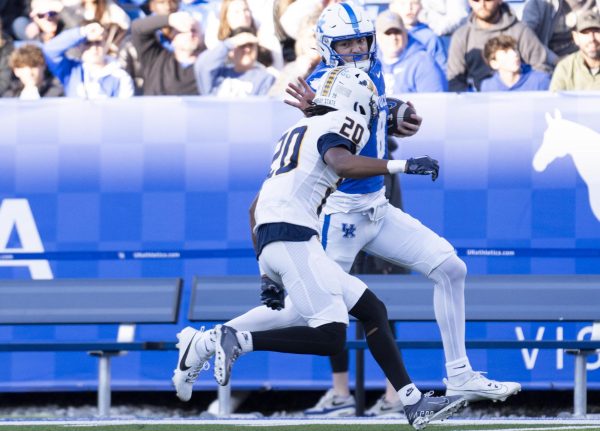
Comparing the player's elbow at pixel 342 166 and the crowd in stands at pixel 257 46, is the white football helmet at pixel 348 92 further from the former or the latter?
the crowd in stands at pixel 257 46

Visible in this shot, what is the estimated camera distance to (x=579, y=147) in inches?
290

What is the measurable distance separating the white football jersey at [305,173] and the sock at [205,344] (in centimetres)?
50

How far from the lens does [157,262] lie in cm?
770

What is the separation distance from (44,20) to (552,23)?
11.1ft

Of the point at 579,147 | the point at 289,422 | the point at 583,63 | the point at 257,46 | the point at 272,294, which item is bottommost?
the point at 289,422

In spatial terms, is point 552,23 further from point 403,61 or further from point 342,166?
point 342,166

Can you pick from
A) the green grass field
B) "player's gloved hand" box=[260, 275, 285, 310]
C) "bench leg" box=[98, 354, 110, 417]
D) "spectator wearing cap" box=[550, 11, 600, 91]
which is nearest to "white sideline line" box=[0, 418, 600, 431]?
the green grass field

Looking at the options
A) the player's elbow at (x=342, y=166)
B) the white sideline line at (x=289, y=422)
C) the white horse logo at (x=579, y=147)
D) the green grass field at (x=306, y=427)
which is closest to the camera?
the player's elbow at (x=342, y=166)

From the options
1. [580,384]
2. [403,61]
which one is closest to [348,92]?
[580,384]

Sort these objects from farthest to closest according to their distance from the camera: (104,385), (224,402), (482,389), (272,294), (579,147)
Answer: (579,147)
(224,402)
(104,385)
(482,389)
(272,294)

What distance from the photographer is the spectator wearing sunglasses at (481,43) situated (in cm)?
779

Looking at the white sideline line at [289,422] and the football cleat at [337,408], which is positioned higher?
the white sideline line at [289,422]

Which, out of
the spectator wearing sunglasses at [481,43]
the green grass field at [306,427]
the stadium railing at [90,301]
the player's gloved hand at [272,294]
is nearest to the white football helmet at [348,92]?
the player's gloved hand at [272,294]

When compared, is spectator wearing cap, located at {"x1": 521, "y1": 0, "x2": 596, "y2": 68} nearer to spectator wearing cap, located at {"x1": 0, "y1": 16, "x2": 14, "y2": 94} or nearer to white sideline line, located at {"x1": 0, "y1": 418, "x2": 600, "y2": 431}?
white sideline line, located at {"x1": 0, "y1": 418, "x2": 600, "y2": 431}
